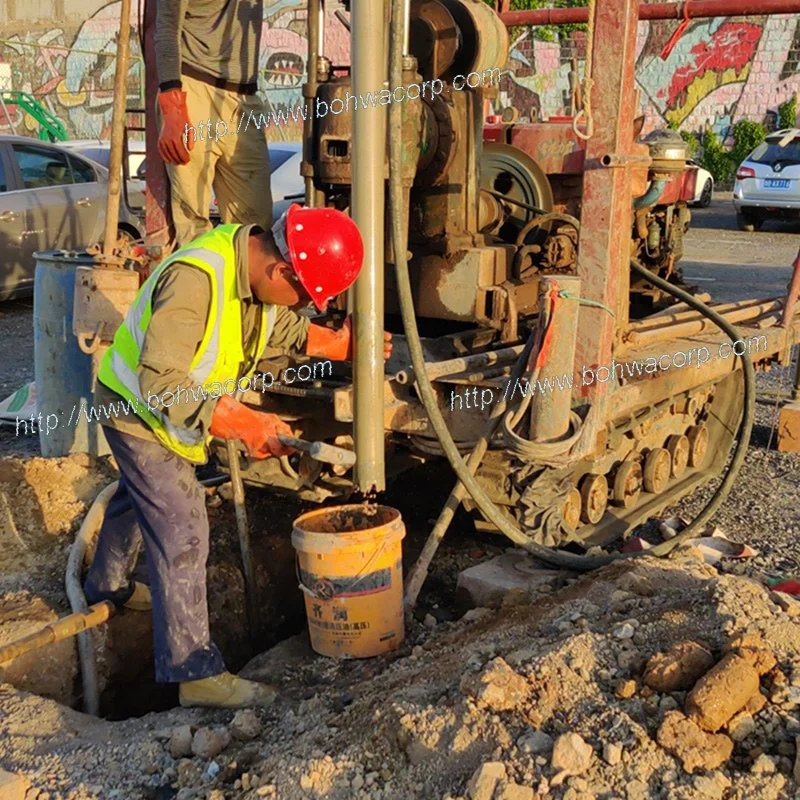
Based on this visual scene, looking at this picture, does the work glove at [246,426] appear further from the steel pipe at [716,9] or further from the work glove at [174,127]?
the steel pipe at [716,9]

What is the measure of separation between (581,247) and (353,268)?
46.0 inches

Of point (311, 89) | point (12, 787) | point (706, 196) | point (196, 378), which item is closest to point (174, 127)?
point (311, 89)

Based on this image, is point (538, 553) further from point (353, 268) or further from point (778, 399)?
point (778, 399)

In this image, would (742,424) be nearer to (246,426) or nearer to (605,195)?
(605,195)

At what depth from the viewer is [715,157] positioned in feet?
74.7

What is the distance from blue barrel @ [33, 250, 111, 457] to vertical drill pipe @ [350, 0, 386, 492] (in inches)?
91.2

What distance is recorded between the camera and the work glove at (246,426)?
3355mm

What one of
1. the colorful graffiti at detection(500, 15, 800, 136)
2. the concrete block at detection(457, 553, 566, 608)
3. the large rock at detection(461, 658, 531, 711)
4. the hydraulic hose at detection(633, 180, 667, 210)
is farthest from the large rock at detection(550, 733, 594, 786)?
the colorful graffiti at detection(500, 15, 800, 136)

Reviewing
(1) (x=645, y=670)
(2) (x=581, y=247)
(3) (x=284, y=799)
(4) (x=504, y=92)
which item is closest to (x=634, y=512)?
(2) (x=581, y=247)

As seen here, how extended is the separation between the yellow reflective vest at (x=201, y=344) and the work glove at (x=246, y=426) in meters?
0.07

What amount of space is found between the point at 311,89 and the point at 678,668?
9.54 feet

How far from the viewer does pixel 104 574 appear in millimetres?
4125

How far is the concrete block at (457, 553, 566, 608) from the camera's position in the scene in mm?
4148

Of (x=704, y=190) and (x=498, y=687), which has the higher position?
(x=704, y=190)
